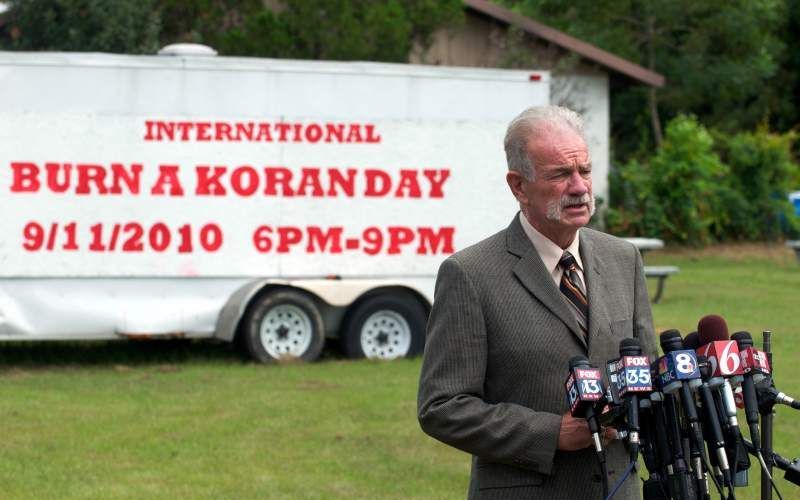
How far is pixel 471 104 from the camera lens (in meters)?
15.2

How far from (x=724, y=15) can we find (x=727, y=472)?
3311 centimetres

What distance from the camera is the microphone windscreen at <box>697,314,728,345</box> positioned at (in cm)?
385

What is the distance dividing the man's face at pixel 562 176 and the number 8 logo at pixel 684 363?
1.79ft

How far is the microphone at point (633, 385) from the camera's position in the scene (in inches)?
140

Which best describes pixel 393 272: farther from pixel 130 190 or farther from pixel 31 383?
pixel 31 383

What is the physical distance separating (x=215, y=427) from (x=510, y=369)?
7.52 metres

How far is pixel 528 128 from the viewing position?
4.01 metres

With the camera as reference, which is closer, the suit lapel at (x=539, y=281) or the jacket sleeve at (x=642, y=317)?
the suit lapel at (x=539, y=281)

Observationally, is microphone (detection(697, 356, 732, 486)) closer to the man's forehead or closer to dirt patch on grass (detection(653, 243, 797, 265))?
the man's forehead

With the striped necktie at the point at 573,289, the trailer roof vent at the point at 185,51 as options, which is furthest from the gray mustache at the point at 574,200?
the trailer roof vent at the point at 185,51

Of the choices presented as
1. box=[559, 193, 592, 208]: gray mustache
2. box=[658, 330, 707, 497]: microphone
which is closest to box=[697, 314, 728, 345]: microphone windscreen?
box=[658, 330, 707, 497]: microphone

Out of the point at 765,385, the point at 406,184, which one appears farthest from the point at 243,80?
the point at 765,385

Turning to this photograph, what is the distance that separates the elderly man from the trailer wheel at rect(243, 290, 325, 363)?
10726 millimetres

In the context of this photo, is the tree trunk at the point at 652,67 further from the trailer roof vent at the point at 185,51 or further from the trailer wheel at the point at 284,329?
the trailer roof vent at the point at 185,51
